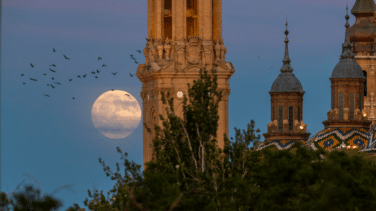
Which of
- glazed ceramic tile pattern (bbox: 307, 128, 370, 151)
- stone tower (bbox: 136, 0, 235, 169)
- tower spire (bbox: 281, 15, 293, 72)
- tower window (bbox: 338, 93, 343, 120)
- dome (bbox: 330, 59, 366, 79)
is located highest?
tower spire (bbox: 281, 15, 293, 72)

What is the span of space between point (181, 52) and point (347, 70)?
77140 mm

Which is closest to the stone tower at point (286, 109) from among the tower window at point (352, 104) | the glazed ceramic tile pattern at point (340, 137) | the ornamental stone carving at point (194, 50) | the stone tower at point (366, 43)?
the stone tower at point (366, 43)

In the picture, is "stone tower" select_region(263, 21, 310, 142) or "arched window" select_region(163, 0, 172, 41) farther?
"stone tower" select_region(263, 21, 310, 142)

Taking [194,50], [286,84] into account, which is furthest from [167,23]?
[286,84]

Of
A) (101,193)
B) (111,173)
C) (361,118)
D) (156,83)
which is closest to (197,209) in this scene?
(111,173)

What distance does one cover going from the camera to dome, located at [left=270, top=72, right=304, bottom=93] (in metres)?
166

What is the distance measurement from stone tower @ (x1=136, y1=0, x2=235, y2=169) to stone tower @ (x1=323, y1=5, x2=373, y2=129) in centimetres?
7168

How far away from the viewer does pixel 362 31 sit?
160 meters

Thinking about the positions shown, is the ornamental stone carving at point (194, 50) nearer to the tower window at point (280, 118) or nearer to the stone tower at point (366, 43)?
the stone tower at point (366, 43)

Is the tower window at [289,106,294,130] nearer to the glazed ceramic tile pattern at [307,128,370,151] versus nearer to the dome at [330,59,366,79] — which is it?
the dome at [330,59,366,79]

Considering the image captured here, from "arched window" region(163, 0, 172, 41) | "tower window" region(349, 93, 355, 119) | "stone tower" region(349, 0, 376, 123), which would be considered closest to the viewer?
"arched window" region(163, 0, 172, 41)

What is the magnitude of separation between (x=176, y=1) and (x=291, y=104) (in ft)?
297

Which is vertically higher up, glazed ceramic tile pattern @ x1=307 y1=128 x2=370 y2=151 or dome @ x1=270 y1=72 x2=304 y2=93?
dome @ x1=270 y1=72 x2=304 y2=93

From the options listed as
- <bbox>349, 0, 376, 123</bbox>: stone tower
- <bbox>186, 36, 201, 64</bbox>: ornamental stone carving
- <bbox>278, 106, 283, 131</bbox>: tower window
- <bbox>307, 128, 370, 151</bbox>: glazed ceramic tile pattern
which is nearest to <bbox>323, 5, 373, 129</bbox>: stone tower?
<bbox>307, 128, 370, 151</bbox>: glazed ceramic tile pattern
